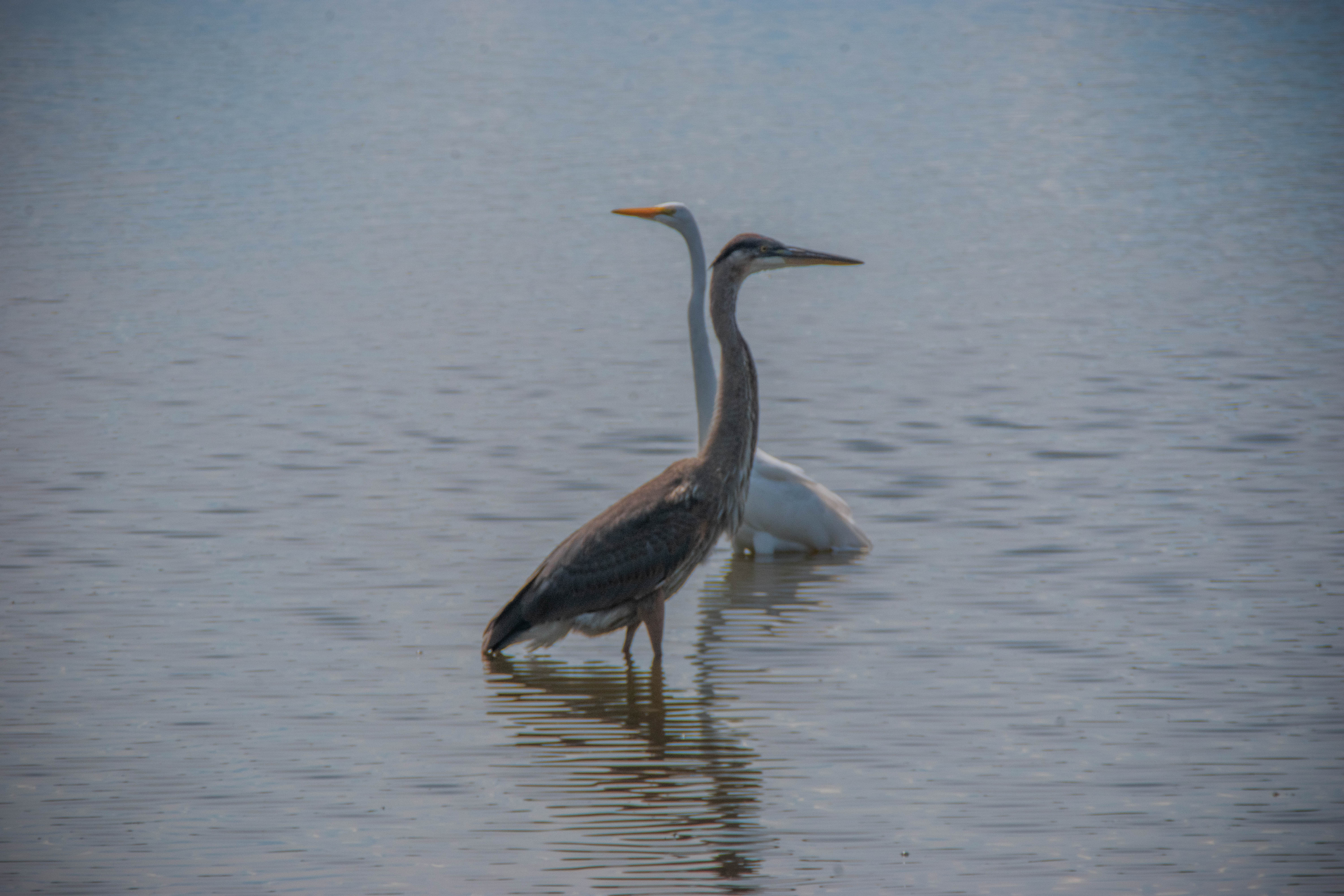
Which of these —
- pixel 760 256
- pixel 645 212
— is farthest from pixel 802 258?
pixel 645 212

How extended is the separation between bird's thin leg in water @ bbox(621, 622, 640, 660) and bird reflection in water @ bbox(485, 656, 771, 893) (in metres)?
0.14

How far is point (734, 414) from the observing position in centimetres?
785

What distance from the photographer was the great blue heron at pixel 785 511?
9.31m

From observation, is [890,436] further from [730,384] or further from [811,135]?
[811,135]

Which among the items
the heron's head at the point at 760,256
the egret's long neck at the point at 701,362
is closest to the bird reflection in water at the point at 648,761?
the egret's long neck at the point at 701,362

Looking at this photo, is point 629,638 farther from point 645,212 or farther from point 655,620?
point 645,212

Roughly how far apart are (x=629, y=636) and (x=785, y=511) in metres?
1.73

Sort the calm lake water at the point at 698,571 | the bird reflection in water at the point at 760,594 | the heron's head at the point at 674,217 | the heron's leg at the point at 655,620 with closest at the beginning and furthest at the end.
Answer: the calm lake water at the point at 698,571, the heron's leg at the point at 655,620, the bird reflection in water at the point at 760,594, the heron's head at the point at 674,217

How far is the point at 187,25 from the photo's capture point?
49.0 meters

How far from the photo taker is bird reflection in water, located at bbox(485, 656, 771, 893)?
582 centimetres

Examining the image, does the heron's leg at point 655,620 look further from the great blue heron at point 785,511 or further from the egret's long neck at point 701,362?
the egret's long neck at point 701,362

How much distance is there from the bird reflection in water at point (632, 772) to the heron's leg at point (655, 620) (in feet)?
0.31

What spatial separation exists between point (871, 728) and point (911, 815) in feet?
2.71

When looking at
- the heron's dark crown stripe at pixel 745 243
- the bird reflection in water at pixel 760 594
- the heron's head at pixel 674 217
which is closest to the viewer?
the heron's dark crown stripe at pixel 745 243
